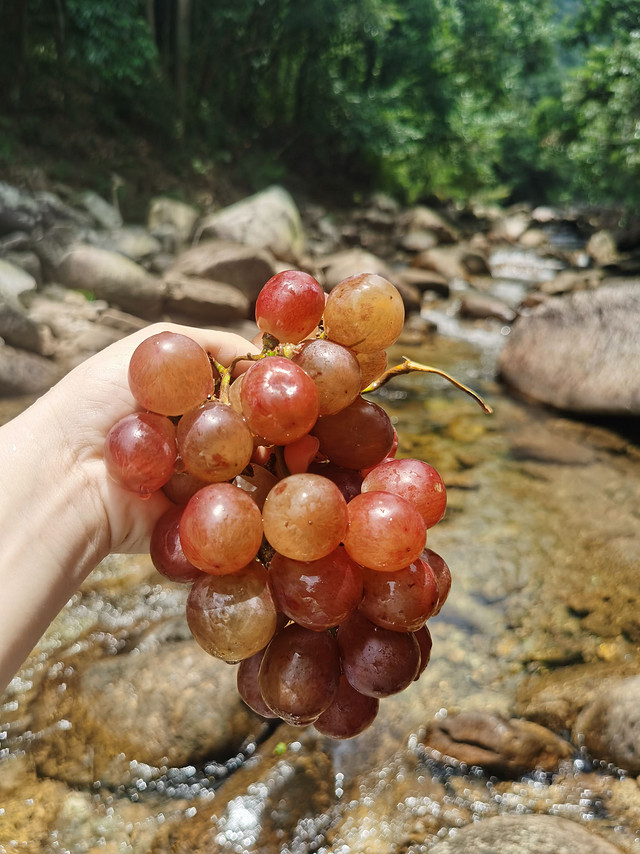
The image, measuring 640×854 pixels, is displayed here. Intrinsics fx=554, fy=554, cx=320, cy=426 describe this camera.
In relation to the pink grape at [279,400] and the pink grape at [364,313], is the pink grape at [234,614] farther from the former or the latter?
the pink grape at [364,313]

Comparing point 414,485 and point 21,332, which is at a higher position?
point 414,485

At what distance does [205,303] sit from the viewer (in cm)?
678

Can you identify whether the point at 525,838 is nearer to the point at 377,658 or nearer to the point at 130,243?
the point at 377,658

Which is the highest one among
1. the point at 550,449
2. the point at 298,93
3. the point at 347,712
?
the point at 298,93

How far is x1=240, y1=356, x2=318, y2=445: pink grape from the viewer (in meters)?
0.83

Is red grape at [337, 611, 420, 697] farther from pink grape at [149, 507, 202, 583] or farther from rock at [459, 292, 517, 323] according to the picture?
rock at [459, 292, 517, 323]

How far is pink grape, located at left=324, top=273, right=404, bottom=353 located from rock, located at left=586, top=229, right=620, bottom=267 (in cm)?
1435

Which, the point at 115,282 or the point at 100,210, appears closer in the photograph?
the point at 115,282

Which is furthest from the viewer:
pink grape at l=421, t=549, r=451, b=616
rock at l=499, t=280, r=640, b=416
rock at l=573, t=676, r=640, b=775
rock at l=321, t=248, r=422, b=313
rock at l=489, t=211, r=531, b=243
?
rock at l=489, t=211, r=531, b=243

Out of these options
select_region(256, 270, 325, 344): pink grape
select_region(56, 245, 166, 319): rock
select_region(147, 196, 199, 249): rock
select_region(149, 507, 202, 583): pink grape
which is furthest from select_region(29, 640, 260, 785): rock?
select_region(147, 196, 199, 249): rock

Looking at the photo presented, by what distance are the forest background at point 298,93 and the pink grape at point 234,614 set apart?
419 inches

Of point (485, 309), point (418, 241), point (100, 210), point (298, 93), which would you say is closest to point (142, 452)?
point (485, 309)

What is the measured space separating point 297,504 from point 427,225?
14.6 m

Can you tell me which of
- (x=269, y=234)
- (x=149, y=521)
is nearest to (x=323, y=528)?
(x=149, y=521)
